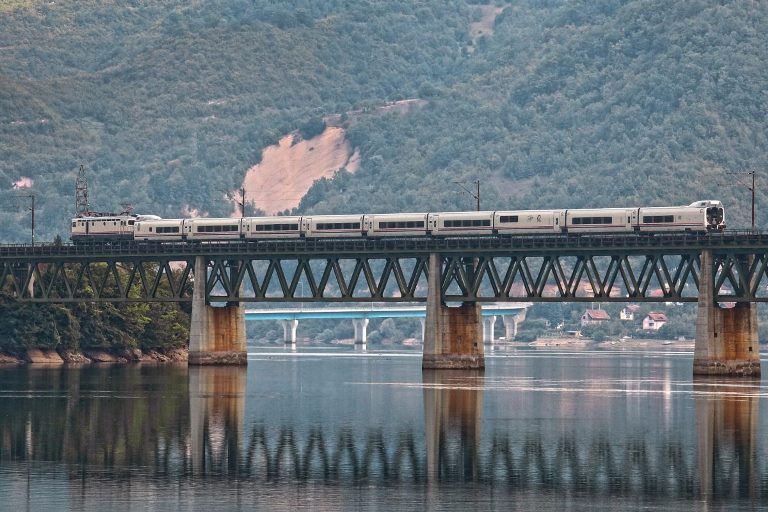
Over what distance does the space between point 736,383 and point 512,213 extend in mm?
26640

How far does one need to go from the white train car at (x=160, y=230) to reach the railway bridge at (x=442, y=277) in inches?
57.3

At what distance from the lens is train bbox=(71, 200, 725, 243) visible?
151500 millimetres

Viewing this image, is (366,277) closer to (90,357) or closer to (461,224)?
(461,224)

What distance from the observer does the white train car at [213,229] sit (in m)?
170

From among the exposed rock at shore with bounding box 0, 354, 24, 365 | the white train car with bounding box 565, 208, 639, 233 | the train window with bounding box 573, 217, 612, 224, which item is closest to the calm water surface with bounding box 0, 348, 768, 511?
the white train car with bounding box 565, 208, 639, 233

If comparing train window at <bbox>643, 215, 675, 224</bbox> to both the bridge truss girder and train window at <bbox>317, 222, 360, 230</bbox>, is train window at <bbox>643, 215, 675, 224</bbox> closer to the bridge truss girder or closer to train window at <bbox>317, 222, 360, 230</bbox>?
the bridge truss girder

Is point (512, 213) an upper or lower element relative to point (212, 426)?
upper

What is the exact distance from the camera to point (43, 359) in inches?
6998

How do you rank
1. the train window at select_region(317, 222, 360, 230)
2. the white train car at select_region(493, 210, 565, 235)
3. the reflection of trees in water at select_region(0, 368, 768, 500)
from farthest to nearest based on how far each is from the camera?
1. the train window at select_region(317, 222, 360, 230)
2. the white train car at select_region(493, 210, 565, 235)
3. the reflection of trees in water at select_region(0, 368, 768, 500)

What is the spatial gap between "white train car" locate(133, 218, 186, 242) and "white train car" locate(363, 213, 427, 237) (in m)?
19.2

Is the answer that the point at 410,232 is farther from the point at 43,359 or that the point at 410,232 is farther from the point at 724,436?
the point at 724,436

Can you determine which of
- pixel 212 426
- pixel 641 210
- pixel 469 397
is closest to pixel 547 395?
pixel 469 397

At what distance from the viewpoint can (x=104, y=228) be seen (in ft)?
584

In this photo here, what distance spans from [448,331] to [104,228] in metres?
37.0
